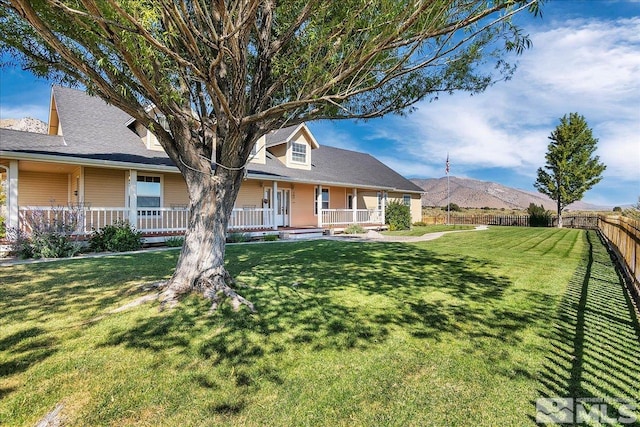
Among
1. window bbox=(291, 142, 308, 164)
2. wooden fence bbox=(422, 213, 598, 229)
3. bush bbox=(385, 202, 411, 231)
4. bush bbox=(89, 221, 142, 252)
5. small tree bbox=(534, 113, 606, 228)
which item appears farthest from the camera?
wooden fence bbox=(422, 213, 598, 229)

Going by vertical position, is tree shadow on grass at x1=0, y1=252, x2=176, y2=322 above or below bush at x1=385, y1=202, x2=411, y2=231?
below

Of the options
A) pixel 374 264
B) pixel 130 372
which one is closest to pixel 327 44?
pixel 130 372

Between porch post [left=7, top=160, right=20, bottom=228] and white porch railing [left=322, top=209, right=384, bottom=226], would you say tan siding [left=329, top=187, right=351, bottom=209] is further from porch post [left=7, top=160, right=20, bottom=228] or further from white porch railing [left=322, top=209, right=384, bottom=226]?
porch post [left=7, top=160, right=20, bottom=228]

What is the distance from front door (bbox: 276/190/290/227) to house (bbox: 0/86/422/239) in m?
0.06

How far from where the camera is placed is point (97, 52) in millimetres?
4332

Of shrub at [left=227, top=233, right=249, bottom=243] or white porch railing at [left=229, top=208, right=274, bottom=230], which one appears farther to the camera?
white porch railing at [left=229, top=208, right=274, bottom=230]

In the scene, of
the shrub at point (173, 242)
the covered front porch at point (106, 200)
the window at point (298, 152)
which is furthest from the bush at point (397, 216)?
the shrub at point (173, 242)

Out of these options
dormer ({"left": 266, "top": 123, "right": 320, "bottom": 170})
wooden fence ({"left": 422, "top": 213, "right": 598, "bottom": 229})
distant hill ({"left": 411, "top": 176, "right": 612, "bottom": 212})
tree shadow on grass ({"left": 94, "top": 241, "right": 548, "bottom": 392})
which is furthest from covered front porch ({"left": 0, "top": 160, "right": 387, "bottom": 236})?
distant hill ({"left": 411, "top": 176, "right": 612, "bottom": 212})

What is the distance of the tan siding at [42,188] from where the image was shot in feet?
39.1

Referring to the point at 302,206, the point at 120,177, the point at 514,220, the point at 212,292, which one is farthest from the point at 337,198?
the point at 514,220

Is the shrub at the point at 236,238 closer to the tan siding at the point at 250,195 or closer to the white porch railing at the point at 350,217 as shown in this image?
the tan siding at the point at 250,195

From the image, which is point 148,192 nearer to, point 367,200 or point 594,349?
point 594,349

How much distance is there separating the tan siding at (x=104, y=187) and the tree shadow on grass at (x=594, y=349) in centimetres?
1388

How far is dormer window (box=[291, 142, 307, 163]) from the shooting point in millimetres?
18689
